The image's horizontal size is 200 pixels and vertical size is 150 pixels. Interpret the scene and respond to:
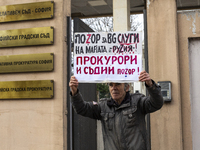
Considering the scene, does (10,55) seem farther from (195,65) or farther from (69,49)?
(195,65)

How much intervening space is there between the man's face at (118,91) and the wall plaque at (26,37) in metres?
2.31

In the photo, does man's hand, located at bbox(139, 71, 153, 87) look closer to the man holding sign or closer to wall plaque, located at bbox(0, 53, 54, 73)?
the man holding sign

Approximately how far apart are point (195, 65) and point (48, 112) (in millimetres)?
2692

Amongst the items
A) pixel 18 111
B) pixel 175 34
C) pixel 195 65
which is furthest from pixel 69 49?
pixel 195 65

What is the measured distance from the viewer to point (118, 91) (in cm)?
330

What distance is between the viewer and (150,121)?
4.87m

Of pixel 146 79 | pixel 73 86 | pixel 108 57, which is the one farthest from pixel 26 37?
pixel 146 79

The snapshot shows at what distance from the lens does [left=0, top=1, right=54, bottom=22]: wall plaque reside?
536 centimetres

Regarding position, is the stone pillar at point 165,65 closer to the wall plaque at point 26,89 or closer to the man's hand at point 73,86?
the wall plaque at point 26,89

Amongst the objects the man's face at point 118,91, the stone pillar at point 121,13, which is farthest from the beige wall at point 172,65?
the stone pillar at point 121,13

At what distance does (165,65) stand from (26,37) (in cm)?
255

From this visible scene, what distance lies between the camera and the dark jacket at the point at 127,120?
3164mm

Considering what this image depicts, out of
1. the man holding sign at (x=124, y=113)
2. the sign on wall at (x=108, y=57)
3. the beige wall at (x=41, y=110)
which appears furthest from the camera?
the beige wall at (x=41, y=110)

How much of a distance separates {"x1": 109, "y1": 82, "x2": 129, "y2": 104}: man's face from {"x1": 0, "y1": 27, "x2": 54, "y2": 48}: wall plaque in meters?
2.31
